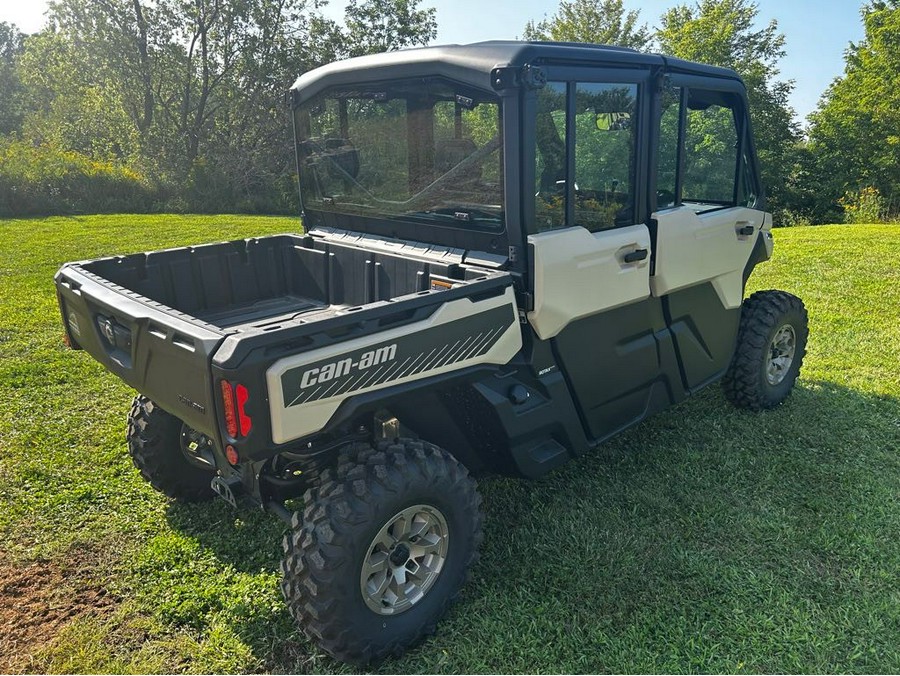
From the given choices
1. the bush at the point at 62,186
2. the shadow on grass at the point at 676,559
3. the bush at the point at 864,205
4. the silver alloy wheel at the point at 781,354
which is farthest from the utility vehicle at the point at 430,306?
the bush at the point at 864,205

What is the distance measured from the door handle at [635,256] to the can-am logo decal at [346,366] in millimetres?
1430

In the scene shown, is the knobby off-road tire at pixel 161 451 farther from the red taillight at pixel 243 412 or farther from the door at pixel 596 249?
the door at pixel 596 249

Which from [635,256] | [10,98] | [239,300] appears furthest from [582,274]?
[10,98]

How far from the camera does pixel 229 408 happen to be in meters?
2.17

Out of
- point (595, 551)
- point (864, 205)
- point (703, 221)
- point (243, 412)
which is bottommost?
point (864, 205)

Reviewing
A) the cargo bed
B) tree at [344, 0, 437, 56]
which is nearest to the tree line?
tree at [344, 0, 437, 56]

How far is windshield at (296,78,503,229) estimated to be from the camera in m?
2.98

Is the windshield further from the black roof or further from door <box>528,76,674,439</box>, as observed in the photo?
door <box>528,76,674,439</box>

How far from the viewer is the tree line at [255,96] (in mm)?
23141

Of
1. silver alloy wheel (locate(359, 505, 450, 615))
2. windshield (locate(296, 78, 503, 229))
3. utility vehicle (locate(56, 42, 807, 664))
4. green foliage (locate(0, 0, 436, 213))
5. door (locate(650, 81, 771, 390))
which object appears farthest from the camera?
green foliage (locate(0, 0, 436, 213))

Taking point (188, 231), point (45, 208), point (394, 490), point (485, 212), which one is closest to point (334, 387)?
point (394, 490)

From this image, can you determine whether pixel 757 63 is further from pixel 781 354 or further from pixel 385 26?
pixel 781 354

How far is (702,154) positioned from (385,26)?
27.2m

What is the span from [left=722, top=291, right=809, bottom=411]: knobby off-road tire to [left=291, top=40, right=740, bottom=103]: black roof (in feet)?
5.95
